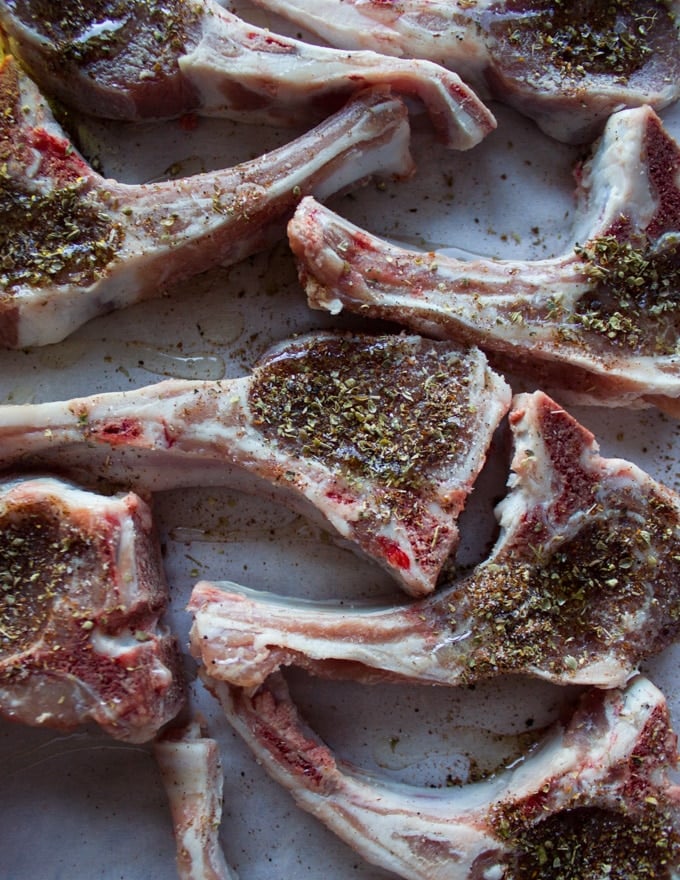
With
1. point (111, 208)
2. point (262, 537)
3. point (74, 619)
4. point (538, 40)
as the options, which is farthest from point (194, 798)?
point (538, 40)

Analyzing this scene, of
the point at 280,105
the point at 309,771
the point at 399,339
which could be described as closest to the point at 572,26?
the point at 280,105

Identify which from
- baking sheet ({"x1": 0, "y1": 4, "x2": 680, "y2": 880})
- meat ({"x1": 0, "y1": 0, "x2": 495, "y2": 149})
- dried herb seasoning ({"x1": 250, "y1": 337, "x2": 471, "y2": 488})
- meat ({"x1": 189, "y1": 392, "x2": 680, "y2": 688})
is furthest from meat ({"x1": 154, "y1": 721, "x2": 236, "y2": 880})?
meat ({"x1": 0, "y1": 0, "x2": 495, "y2": 149})

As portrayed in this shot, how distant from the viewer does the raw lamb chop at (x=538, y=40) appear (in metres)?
3.04

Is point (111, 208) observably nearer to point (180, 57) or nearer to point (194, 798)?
point (180, 57)

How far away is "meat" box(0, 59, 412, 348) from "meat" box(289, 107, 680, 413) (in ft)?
0.69

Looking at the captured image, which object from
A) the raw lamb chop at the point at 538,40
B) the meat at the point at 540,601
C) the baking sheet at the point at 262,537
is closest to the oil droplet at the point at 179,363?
the baking sheet at the point at 262,537

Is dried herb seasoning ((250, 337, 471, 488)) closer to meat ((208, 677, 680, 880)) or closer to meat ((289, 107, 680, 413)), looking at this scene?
meat ((289, 107, 680, 413))

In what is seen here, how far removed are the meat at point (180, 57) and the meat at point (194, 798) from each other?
2.16 meters

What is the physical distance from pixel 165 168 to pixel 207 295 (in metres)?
0.48

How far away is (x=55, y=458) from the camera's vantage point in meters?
2.92

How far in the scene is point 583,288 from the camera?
2951 mm

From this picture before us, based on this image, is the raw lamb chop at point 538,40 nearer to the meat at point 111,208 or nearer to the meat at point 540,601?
the meat at point 111,208

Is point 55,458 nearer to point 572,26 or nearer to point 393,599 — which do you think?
→ point 393,599

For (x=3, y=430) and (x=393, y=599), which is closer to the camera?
(x=3, y=430)
